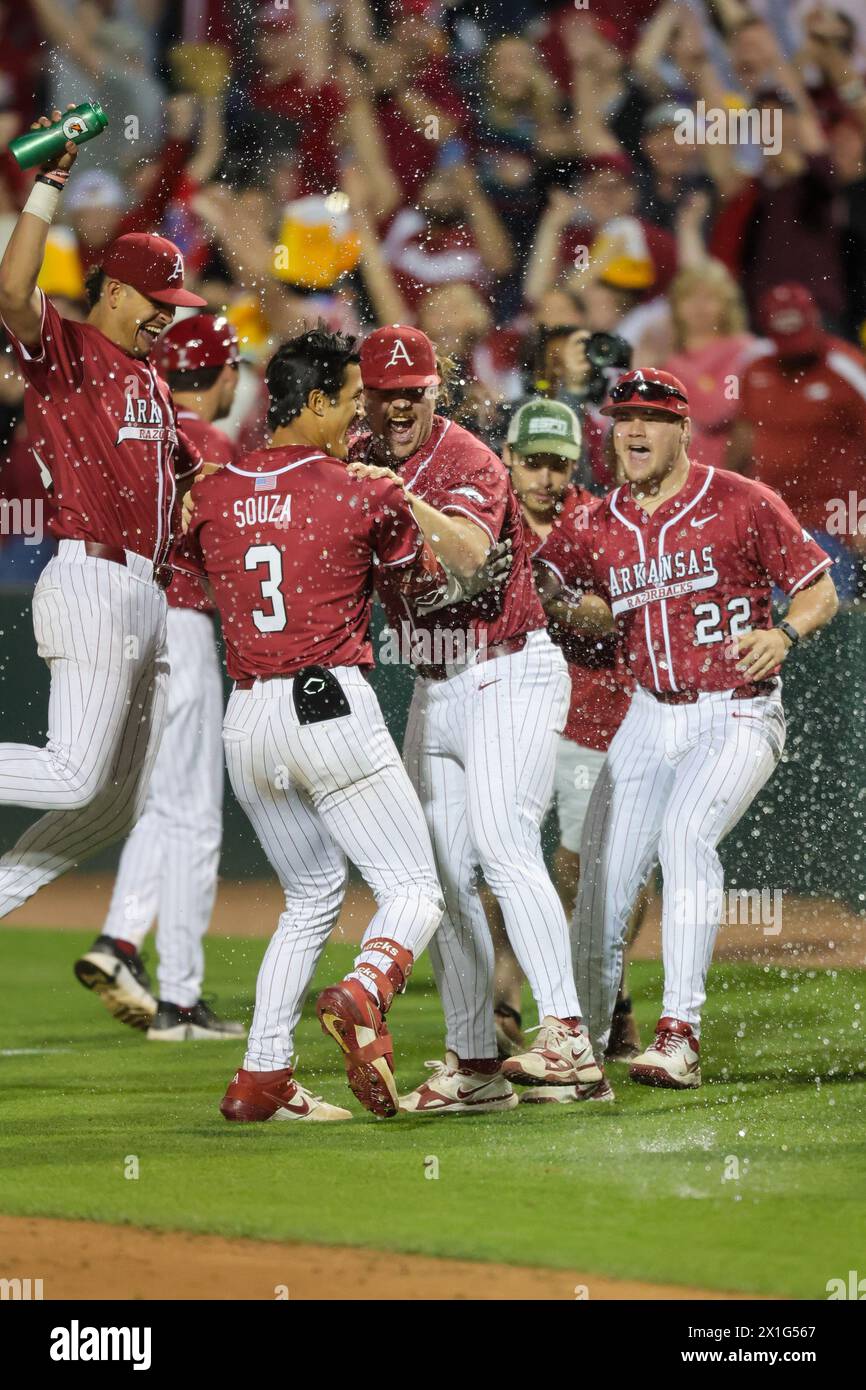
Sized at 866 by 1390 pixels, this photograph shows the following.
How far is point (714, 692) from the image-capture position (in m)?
5.18

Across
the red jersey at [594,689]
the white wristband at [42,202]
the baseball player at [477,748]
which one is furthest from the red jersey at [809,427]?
the white wristband at [42,202]

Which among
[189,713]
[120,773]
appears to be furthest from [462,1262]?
[189,713]

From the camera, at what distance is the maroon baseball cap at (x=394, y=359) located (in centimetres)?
469

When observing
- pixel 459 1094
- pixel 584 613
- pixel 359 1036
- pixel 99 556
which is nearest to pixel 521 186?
pixel 584 613

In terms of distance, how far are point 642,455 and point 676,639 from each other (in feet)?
1.65

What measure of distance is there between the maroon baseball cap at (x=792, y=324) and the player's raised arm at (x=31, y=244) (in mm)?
4079

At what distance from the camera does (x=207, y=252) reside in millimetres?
8688

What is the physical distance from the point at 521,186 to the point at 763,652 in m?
4.60

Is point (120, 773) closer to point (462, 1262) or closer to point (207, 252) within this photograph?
point (462, 1262)

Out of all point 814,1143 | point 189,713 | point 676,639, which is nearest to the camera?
point 814,1143

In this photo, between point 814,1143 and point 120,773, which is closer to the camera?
point 814,1143

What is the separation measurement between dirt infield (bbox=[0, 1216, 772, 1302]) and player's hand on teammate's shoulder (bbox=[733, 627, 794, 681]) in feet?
6.55

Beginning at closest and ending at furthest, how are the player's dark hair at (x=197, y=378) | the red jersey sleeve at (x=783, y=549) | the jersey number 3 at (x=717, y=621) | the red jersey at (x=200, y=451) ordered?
the red jersey sleeve at (x=783, y=549) < the jersey number 3 at (x=717, y=621) < the red jersey at (x=200, y=451) < the player's dark hair at (x=197, y=378)

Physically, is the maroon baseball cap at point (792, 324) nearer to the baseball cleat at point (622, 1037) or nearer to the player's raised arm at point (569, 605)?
the player's raised arm at point (569, 605)
